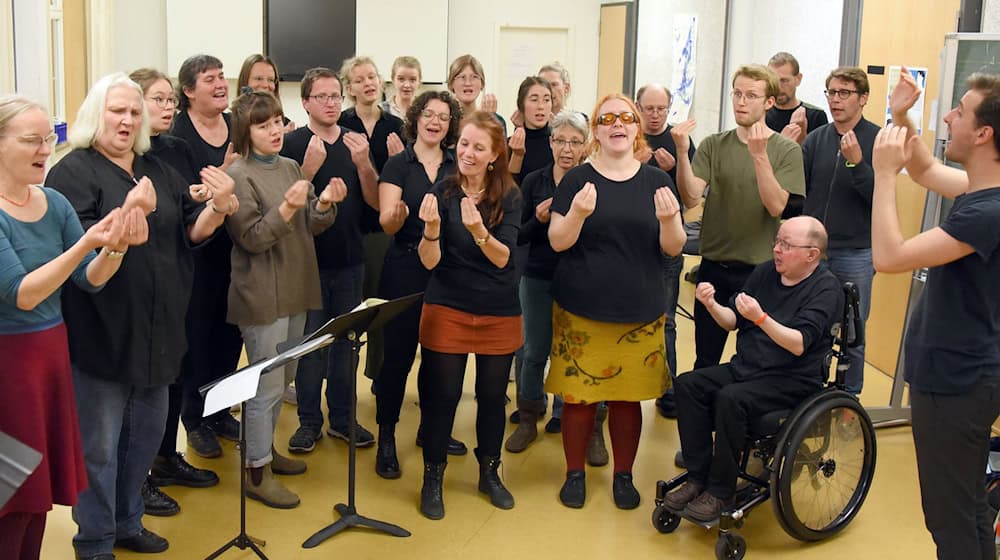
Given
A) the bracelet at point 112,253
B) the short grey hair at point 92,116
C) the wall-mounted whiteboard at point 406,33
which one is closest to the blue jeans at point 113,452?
the bracelet at point 112,253

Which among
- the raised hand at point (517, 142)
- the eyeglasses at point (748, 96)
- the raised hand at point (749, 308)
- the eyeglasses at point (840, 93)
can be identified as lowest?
the raised hand at point (749, 308)

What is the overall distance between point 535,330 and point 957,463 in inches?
79.2

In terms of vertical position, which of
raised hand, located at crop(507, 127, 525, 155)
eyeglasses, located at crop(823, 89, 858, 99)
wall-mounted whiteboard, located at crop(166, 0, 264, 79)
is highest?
wall-mounted whiteboard, located at crop(166, 0, 264, 79)

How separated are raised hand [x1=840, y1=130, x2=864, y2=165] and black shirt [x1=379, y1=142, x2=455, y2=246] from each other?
1659 millimetres

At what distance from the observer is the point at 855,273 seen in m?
4.68

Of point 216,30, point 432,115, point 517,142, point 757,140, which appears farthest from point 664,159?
point 216,30

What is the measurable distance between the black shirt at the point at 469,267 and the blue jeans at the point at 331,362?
55 cm

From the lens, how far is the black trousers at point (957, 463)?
2662mm

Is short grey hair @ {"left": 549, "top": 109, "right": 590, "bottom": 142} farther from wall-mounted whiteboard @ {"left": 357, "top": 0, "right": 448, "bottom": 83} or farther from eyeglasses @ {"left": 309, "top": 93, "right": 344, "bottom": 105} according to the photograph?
wall-mounted whiteboard @ {"left": 357, "top": 0, "right": 448, "bottom": 83}

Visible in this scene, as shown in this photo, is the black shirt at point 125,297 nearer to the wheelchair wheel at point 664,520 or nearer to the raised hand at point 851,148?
the wheelchair wheel at point 664,520

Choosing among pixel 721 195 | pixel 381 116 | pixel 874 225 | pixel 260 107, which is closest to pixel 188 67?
pixel 260 107

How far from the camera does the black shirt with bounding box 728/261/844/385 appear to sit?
138 inches

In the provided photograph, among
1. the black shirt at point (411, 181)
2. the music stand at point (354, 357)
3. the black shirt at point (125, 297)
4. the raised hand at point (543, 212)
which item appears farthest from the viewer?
the raised hand at point (543, 212)

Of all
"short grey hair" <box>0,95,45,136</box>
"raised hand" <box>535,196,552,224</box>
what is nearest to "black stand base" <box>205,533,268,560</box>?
"short grey hair" <box>0,95,45,136</box>
